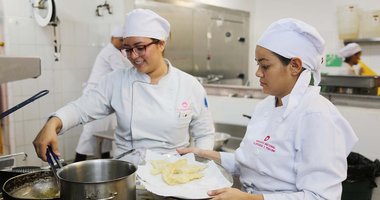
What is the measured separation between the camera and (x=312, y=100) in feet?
3.79

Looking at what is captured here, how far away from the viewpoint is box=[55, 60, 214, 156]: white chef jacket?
1653 mm

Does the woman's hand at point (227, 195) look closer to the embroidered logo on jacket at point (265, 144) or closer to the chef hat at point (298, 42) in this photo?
the embroidered logo on jacket at point (265, 144)

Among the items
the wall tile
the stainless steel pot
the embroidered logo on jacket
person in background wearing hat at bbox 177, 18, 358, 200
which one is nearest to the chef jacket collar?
person in background wearing hat at bbox 177, 18, 358, 200

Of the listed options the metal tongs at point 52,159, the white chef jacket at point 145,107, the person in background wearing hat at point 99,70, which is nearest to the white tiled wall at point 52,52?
the person in background wearing hat at point 99,70

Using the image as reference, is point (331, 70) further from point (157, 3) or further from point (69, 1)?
point (69, 1)

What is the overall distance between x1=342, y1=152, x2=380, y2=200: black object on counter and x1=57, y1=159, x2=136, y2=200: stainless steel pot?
2.00 m

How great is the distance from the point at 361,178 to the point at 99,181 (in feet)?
7.25

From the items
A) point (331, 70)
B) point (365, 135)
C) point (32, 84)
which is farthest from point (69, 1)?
point (331, 70)

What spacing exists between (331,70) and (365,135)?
118 inches

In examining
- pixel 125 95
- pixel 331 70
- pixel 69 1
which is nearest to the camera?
pixel 125 95

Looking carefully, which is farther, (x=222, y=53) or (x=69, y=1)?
(x=222, y=53)

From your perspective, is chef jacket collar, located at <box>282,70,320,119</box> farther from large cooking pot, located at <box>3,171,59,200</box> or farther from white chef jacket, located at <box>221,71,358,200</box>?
large cooking pot, located at <box>3,171,59,200</box>

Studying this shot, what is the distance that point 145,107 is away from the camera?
167 centimetres

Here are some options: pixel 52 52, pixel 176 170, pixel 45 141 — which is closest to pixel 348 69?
pixel 52 52
